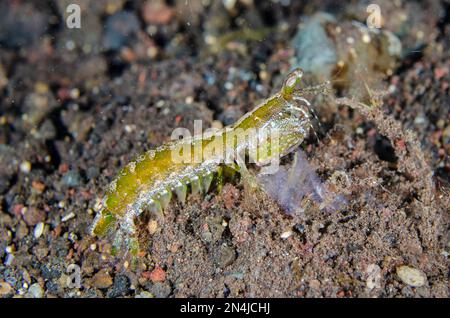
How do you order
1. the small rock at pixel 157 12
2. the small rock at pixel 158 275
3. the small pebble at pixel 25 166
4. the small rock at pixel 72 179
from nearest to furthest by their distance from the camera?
the small rock at pixel 158 275 → the small rock at pixel 72 179 → the small pebble at pixel 25 166 → the small rock at pixel 157 12

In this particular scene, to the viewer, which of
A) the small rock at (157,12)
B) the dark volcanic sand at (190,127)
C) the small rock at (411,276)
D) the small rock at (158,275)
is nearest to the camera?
the small rock at (411,276)

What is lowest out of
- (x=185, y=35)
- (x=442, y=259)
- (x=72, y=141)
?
(x=442, y=259)

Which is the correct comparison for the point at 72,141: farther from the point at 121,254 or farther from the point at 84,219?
the point at 121,254

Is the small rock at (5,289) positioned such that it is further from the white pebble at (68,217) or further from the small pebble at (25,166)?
the small pebble at (25,166)

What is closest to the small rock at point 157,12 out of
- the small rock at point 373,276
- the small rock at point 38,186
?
the small rock at point 38,186

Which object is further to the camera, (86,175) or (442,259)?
(86,175)

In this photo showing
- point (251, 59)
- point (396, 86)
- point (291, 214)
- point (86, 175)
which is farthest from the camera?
point (251, 59)

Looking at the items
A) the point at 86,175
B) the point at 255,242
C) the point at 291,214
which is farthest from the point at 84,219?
the point at 291,214

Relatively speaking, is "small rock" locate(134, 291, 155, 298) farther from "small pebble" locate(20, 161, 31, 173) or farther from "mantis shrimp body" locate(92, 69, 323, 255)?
Result: "small pebble" locate(20, 161, 31, 173)

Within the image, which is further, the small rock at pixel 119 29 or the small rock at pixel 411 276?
the small rock at pixel 119 29
